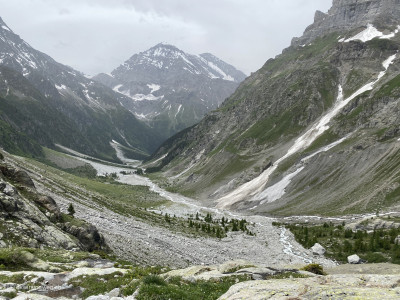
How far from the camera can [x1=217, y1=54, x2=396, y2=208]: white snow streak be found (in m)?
135

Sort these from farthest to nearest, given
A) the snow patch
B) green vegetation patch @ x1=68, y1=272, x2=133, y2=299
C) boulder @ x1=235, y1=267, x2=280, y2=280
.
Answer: the snow patch < boulder @ x1=235, y1=267, x2=280, y2=280 < green vegetation patch @ x1=68, y1=272, x2=133, y2=299

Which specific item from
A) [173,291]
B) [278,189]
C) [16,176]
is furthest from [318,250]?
[278,189]

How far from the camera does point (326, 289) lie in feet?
36.9

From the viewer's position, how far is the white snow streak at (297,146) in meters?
135

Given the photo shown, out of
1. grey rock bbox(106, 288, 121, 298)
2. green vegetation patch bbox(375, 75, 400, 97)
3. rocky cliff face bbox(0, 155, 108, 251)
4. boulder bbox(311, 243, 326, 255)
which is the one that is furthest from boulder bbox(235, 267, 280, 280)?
green vegetation patch bbox(375, 75, 400, 97)

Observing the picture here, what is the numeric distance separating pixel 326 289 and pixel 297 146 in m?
157

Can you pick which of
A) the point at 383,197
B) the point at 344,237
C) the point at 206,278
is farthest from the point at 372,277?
the point at 383,197

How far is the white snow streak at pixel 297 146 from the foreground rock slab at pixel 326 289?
119 meters

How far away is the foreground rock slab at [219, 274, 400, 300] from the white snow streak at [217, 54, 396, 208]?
119 meters

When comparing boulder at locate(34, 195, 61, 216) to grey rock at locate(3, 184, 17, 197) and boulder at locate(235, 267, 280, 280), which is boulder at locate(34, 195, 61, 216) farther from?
boulder at locate(235, 267, 280, 280)

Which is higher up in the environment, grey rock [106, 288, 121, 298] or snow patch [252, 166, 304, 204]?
snow patch [252, 166, 304, 204]

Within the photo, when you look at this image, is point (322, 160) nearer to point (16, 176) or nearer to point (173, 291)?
point (16, 176)

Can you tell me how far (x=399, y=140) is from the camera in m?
→ 113

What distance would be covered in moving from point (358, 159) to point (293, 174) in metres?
25.6
